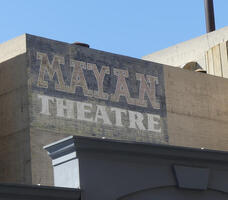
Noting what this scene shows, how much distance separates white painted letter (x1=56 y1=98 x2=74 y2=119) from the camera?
104ft

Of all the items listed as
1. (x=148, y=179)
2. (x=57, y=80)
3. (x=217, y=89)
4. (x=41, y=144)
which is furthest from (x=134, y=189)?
(x=217, y=89)

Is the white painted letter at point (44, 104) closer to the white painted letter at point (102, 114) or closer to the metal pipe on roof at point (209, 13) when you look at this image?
the white painted letter at point (102, 114)

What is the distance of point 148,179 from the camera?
46.0 feet

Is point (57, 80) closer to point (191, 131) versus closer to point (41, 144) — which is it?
point (41, 144)

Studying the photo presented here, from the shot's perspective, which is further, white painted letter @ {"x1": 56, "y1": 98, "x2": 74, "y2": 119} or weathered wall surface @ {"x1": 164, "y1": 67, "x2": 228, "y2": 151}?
weathered wall surface @ {"x1": 164, "y1": 67, "x2": 228, "y2": 151}

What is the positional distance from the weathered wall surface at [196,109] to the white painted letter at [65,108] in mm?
5781

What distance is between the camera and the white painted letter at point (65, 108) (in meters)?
31.6

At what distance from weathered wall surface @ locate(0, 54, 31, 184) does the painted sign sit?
1.49 feet

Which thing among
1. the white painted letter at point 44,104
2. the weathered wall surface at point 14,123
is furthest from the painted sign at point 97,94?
the weathered wall surface at point 14,123

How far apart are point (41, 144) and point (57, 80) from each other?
127 inches

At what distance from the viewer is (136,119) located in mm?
34406

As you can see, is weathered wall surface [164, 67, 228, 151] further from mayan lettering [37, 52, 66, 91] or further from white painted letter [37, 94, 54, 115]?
white painted letter [37, 94, 54, 115]

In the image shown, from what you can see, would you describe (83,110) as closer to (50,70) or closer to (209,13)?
(50,70)

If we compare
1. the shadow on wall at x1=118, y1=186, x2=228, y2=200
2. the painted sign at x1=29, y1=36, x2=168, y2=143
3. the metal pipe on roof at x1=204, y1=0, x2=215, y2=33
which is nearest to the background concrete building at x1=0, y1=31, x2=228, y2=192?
the painted sign at x1=29, y1=36, x2=168, y2=143
